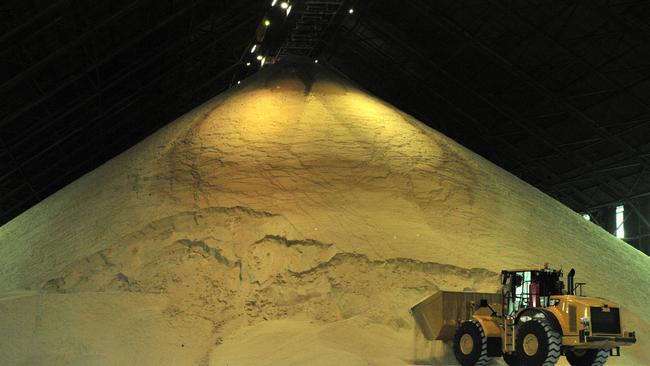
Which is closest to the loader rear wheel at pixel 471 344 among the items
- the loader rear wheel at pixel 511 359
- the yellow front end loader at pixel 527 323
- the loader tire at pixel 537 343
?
the yellow front end loader at pixel 527 323

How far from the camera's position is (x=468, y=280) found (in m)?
15.3

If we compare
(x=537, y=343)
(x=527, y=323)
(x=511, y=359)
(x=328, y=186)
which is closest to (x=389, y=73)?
(x=328, y=186)

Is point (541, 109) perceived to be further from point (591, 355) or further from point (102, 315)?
point (102, 315)

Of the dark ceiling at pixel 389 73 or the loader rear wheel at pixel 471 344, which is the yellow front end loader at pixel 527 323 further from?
the dark ceiling at pixel 389 73

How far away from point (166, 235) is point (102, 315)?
2609mm

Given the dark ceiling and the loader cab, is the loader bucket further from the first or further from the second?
the dark ceiling

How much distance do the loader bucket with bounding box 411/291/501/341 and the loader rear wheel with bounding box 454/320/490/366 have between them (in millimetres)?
400

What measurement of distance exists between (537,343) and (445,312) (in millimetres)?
2224

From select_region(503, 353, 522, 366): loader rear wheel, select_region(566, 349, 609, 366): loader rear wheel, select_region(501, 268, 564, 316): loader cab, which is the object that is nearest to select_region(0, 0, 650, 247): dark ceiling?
select_region(501, 268, 564, 316): loader cab

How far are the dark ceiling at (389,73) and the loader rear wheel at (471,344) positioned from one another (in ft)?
39.6

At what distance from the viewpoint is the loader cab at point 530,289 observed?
12109mm

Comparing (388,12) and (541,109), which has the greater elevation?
(388,12)

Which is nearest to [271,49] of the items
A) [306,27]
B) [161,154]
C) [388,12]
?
[306,27]

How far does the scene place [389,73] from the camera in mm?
30234
